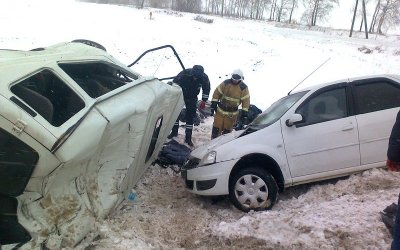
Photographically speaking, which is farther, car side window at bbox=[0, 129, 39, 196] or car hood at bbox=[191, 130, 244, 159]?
car hood at bbox=[191, 130, 244, 159]

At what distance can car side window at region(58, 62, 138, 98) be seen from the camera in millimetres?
5214

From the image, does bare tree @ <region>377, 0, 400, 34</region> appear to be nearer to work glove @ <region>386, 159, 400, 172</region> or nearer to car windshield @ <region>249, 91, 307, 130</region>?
car windshield @ <region>249, 91, 307, 130</region>

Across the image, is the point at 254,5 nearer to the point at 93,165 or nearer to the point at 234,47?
the point at 234,47

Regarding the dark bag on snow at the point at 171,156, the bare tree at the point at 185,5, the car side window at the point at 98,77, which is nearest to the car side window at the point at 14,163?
the car side window at the point at 98,77

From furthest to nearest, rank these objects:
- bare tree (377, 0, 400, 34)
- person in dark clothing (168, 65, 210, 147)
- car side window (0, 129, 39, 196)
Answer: bare tree (377, 0, 400, 34) < person in dark clothing (168, 65, 210, 147) < car side window (0, 129, 39, 196)

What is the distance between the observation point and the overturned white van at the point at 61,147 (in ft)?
10.6

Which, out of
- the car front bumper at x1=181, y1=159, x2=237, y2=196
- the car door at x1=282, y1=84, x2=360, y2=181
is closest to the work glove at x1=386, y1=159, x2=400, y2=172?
the car door at x1=282, y1=84, x2=360, y2=181

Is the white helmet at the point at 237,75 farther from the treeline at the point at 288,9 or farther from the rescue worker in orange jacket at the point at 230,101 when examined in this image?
the treeline at the point at 288,9

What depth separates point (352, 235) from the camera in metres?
4.14

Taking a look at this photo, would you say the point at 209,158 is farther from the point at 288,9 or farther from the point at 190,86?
the point at 288,9

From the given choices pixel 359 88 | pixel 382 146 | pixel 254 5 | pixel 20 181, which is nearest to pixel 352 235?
pixel 382 146

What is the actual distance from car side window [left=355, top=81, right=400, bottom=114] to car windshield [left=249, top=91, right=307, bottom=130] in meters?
0.71

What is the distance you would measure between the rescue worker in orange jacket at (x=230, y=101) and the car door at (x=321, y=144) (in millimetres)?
2515

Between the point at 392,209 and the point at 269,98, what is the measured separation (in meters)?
11.4
